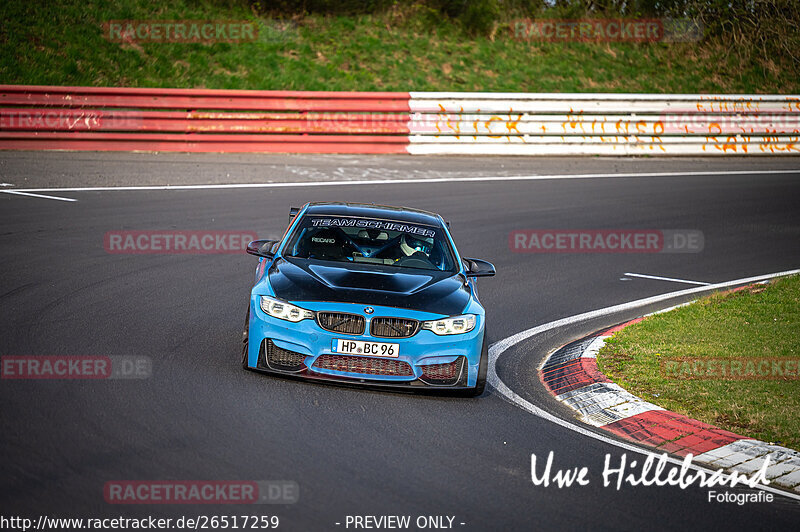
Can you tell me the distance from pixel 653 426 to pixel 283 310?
3110 mm

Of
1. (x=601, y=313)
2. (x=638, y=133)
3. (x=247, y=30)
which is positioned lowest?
(x=601, y=313)

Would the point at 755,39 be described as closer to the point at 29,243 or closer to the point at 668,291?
the point at 668,291

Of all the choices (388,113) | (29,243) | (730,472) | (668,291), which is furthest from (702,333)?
(388,113)

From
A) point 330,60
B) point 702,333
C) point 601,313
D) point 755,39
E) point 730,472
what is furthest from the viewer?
point 755,39

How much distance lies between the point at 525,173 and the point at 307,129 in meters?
5.19

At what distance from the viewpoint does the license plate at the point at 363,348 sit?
722 centimetres

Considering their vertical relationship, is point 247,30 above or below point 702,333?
above

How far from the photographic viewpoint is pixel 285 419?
658 cm

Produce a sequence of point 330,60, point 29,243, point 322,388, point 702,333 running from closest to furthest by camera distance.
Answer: point 322,388 → point 702,333 → point 29,243 → point 330,60

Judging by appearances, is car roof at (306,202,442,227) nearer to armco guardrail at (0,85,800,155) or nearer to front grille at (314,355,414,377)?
front grille at (314,355,414,377)

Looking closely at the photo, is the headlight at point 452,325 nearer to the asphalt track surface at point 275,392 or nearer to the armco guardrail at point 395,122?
the asphalt track surface at point 275,392
